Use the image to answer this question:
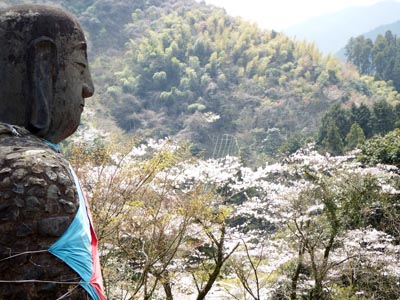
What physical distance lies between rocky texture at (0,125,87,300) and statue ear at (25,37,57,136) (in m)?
0.33

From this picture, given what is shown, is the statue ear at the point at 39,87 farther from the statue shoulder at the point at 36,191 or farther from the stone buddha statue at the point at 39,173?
the statue shoulder at the point at 36,191

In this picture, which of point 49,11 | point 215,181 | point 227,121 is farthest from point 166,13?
point 49,11

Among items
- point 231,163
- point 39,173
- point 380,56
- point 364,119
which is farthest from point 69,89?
point 380,56

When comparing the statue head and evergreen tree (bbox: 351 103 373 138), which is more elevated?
the statue head

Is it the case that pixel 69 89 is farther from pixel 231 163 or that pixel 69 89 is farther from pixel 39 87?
pixel 231 163

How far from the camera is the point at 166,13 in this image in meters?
60.8

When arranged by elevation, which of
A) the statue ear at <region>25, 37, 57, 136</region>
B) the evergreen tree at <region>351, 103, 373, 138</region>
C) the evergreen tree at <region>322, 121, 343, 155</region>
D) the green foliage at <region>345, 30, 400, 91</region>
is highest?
the green foliage at <region>345, 30, 400, 91</region>

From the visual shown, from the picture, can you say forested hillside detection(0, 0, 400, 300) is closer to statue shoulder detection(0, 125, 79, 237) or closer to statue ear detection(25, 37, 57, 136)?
statue ear detection(25, 37, 57, 136)

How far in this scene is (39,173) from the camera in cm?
139

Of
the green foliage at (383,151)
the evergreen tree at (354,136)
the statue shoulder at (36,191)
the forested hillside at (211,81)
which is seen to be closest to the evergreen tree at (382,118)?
the evergreen tree at (354,136)

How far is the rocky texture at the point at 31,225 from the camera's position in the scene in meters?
1.35

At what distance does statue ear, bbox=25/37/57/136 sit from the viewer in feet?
5.66

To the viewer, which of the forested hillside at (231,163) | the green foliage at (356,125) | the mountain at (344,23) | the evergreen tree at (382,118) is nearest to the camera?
the forested hillside at (231,163)

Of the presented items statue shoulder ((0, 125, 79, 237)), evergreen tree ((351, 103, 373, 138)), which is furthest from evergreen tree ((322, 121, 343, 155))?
statue shoulder ((0, 125, 79, 237))
